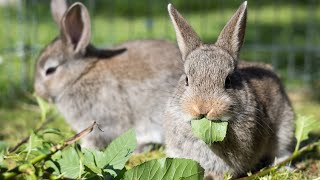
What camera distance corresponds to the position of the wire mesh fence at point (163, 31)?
626 cm

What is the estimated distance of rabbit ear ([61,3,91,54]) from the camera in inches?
171

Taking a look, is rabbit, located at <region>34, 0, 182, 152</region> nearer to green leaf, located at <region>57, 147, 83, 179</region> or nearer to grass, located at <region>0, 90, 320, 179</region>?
grass, located at <region>0, 90, 320, 179</region>

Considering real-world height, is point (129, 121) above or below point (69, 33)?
below

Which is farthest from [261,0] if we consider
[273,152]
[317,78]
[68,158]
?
[68,158]

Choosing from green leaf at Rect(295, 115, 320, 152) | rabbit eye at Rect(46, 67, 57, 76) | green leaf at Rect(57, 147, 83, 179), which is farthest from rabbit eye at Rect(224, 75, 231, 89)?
rabbit eye at Rect(46, 67, 57, 76)

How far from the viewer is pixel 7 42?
7.35 metres

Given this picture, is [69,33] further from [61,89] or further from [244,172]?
[244,172]

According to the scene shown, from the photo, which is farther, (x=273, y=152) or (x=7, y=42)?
(x=7, y=42)

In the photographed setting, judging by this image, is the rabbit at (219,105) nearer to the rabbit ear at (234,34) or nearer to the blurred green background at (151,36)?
the rabbit ear at (234,34)

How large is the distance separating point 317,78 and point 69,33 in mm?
2923

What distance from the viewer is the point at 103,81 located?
173 inches

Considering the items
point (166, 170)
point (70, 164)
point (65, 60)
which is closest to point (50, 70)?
point (65, 60)

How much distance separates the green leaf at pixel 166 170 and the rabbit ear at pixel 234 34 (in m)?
0.67

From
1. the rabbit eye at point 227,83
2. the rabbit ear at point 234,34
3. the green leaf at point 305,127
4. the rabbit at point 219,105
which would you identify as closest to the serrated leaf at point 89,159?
the rabbit at point 219,105
